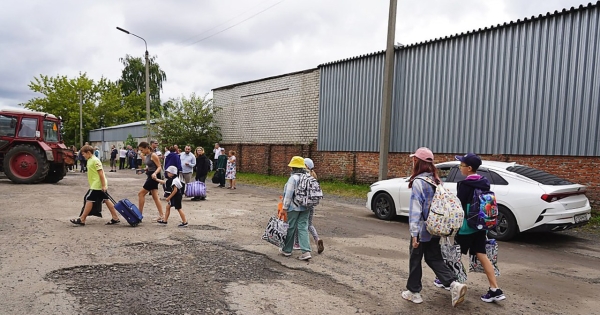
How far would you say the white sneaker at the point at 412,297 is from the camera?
4.34m

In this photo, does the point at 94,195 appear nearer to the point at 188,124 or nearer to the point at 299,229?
A: the point at 299,229

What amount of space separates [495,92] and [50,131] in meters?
16.1

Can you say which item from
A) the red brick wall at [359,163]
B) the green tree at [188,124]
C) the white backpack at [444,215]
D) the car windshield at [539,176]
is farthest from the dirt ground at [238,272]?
the green tree at [188,124]

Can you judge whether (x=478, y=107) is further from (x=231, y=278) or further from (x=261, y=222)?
(x=231, y=278)

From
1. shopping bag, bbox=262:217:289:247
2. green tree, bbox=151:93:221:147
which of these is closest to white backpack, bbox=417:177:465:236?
shopping bag, bbox=262:217:289:247

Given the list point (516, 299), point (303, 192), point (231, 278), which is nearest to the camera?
point (516, 299)

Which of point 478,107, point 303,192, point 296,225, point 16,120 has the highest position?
point 478,107

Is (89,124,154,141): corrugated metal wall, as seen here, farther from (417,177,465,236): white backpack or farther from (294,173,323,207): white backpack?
(417,177,465,236): white backpack

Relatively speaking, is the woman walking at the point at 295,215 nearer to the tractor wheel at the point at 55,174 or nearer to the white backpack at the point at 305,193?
the white backpack at the point at 305,193

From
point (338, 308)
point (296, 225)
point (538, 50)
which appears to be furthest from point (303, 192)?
point (538, 50)

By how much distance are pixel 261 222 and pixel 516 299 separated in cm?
528

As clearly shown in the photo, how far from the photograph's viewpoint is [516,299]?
4617mm

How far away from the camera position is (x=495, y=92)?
13039 millimetres

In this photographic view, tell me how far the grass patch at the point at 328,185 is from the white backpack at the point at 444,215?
10.4 m
